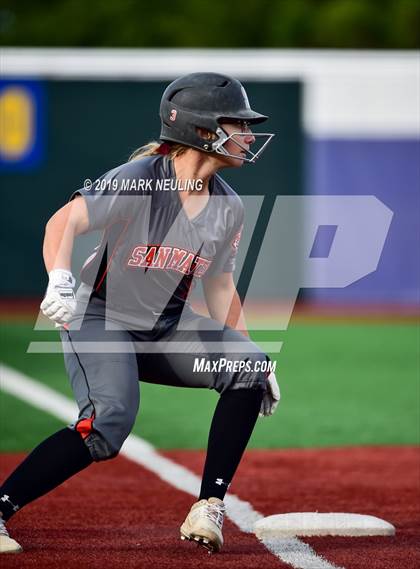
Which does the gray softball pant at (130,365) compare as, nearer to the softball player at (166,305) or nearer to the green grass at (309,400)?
the softball player at (166,305)

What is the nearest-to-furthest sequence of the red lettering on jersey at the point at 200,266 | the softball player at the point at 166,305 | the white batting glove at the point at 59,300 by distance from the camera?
the white batting glove at the point at 59,300 < the softball player at the point at 166,305 < the red lettering on jersey at the point at 200,266

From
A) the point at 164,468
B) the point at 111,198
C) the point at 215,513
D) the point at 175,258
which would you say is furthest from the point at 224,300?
the point at 164,468

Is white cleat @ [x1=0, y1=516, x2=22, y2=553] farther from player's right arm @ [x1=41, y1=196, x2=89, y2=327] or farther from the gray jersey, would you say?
the gray jersey

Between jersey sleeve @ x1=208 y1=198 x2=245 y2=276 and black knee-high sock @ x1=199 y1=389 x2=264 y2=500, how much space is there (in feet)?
1.64

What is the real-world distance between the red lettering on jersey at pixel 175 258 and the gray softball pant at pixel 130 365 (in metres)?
0.19

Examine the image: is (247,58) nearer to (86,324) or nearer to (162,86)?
(162,86)

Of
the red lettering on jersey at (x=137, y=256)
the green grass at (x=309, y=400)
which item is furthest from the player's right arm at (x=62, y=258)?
the green grass at (x=309, y=400)

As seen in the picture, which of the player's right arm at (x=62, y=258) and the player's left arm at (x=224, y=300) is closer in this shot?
the player's right arm at (x=62, y=258)

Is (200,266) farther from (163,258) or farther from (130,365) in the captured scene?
(130,365)

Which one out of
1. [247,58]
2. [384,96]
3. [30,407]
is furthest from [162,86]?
[30,407]

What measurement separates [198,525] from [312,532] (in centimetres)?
60

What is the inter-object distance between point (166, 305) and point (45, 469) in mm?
734

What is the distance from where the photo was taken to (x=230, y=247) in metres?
4.40

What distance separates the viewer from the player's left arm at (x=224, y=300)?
14.7 ft
